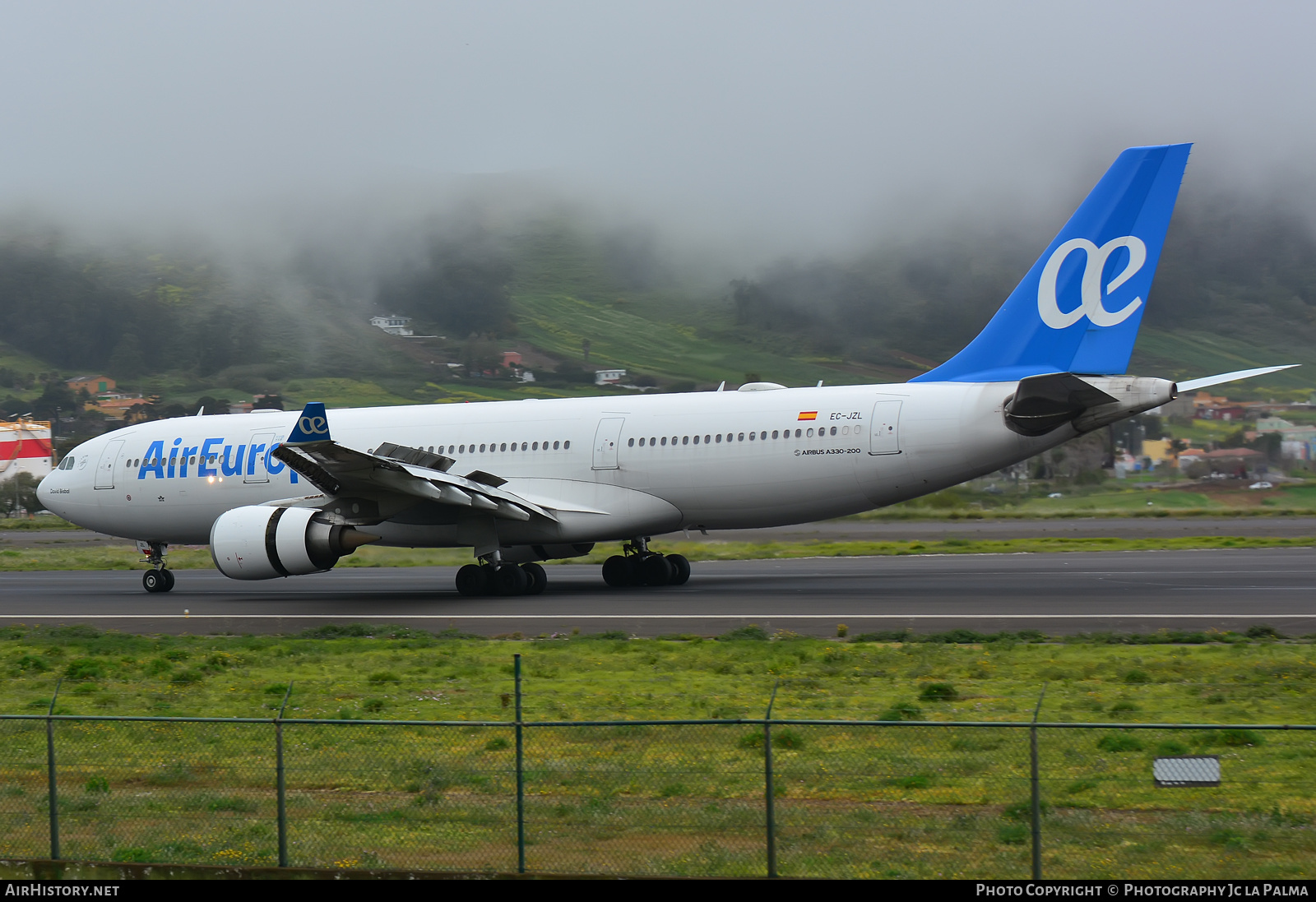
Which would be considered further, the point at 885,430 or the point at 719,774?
the point at 885,430

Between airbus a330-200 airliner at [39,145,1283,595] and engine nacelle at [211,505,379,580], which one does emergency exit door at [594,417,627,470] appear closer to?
airbus a330-200 airliner at [39,145,1283,595]

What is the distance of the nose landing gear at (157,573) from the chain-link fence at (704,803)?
21236 mm

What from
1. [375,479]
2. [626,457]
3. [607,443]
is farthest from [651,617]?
[375,479]

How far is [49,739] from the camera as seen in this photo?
9.91 metres

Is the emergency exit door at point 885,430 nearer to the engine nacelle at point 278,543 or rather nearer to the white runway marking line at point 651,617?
the white runway marking line at point 651,617

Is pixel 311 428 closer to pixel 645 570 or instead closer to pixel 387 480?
pixel 387 480

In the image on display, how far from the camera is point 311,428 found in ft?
81.1

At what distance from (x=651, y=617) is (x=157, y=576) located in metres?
14.8

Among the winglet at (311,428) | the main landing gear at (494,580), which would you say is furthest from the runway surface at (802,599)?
the winglet at (311,428)

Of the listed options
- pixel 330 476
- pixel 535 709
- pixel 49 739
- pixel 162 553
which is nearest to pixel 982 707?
pixel 535 709

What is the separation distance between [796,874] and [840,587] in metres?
19.2

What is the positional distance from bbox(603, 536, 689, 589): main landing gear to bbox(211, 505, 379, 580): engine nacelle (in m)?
5.65

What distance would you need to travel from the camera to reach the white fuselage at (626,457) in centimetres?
2564

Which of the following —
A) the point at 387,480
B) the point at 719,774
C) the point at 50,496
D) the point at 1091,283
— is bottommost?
the point at 719,774
